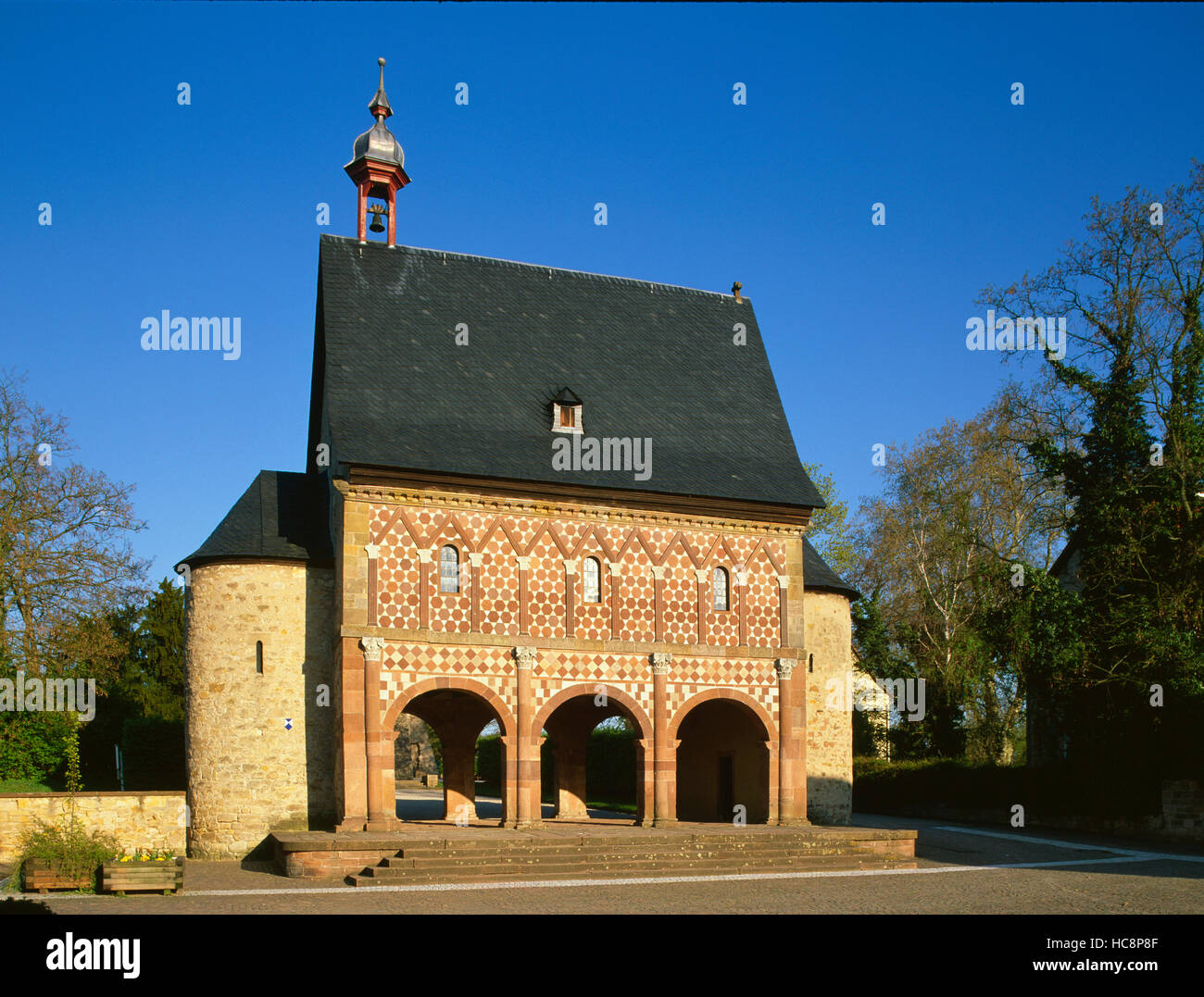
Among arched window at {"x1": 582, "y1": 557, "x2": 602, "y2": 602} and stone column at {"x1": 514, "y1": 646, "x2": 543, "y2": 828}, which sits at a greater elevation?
arched window at {"x1": 582, "y1": 557, "x2": 602, "y2": 602}

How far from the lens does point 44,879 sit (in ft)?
60.9

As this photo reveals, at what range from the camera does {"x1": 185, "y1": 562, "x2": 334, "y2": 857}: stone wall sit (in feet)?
82.6

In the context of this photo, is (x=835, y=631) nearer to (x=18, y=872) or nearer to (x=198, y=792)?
(x=198, y=792)

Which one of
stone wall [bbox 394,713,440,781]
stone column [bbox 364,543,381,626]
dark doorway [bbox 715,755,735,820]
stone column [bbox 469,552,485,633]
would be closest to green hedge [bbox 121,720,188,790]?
stone column [bbox 364,543,381,626]

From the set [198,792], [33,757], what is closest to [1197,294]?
[198,792]

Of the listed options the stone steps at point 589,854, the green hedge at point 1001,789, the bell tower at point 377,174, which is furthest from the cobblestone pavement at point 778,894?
the bell tower at point 377,174

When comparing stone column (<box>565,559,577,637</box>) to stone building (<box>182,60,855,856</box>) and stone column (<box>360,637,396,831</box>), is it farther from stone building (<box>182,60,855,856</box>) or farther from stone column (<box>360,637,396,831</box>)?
stone column (<box>360,637,396,831</box>)

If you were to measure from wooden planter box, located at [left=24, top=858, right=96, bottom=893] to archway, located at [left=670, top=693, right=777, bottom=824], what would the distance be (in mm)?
12774

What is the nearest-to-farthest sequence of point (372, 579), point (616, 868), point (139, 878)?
point (139, 878) < point (616, 868) < point (372, 579)

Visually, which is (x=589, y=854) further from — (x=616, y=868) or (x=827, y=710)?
(x=827, y=710)

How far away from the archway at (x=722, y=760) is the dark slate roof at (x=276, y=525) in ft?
29.2

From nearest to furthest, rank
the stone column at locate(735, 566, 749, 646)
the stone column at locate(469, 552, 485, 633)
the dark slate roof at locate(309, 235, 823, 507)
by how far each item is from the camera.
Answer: the stone column at locate(469, 552, 485, 633), the dark slate roof at locate(309, 235, 823, 507), the stone column at locate(735, 566, 749, 646)

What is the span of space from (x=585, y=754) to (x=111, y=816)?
12.3 meters

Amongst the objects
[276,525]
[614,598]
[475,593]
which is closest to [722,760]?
[614,598]
